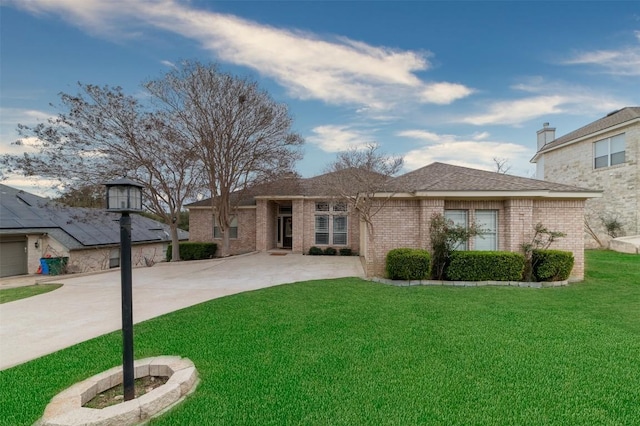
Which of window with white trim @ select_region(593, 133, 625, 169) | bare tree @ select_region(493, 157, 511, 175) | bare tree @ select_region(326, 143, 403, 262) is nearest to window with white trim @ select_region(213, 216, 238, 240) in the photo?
bare tree @ select_region(326, 143, 403, 262)

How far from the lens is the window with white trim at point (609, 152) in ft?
56.9

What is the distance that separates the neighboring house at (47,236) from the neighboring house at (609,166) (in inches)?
1130

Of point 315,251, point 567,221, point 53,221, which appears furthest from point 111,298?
point 53,221

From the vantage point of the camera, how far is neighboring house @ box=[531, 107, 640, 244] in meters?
16.5

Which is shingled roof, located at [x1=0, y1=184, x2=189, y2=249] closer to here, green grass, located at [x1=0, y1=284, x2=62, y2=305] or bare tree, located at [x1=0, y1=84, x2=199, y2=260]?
bare tree, located at [x1=0, y1=84, x2=199, y2=260]

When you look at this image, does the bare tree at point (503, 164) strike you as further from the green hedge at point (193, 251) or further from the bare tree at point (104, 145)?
the bare tree at point (104, 145)

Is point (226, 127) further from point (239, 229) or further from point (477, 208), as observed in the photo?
point (477, 208)

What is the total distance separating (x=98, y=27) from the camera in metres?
10.0

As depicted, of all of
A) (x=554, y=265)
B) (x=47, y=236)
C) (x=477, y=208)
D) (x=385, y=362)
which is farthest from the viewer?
(x=47, y=236)

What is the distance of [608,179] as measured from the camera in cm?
1789

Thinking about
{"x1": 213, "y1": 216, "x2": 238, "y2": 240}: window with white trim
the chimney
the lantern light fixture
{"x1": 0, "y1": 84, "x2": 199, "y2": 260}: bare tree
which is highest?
the chimney

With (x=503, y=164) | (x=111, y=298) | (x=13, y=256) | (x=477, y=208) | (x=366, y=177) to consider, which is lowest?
(x=13, y=256)

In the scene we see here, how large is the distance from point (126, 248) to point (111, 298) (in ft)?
20.1

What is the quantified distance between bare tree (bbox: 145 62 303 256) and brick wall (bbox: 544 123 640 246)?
59.8 feet
